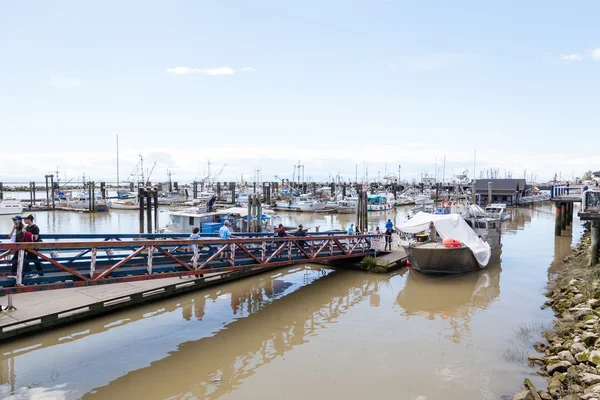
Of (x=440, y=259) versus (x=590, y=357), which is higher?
(x=440, y=259)

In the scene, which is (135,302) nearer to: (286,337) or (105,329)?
(105,329)

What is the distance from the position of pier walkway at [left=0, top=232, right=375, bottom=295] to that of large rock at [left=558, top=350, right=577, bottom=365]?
9.38 meters

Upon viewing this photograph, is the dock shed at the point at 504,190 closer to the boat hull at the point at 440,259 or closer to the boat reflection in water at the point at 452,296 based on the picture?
the boat reflection in water at the point at 452,296

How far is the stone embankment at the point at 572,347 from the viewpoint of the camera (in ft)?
27.2

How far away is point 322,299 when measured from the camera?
648 inches

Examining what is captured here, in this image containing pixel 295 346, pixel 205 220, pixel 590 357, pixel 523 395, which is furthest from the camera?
pixel 205 220

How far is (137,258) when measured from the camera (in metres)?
12.9

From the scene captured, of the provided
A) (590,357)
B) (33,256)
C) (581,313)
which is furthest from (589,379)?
(33,256)

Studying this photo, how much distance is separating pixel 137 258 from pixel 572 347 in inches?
483

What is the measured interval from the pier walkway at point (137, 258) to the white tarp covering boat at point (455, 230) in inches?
155

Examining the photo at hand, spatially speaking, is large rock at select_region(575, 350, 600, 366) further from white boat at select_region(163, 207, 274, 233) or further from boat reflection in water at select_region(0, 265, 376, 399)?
white boat at select_region(163, 207, 274, 233)

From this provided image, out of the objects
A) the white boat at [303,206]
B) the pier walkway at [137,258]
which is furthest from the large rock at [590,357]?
the white boat at [303,206]

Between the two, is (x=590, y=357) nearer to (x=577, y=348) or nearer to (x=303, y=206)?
(x=577, y=348)

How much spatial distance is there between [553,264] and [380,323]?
16278mm
